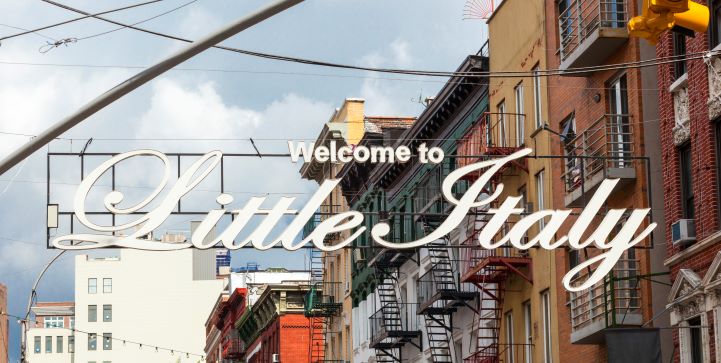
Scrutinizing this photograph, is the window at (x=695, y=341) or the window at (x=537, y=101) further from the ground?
the window at (x=537, y=101)

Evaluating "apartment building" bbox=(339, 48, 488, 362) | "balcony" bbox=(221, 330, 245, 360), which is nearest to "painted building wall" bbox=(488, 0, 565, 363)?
"apartment building" bbox=(339, 48, 488, 362)

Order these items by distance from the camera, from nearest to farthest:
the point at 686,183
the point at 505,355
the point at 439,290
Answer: the point at 686,183 → the point at 505,355 → the point at 439,290

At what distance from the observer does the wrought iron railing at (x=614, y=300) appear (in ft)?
117

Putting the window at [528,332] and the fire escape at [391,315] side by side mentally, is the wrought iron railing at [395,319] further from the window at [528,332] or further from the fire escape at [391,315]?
the window at [528,332]

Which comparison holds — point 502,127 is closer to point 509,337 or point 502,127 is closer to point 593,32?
point 509,337

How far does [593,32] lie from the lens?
37.5m

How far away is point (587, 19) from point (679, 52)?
205 inches

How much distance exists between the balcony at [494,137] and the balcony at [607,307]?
26.5 feet

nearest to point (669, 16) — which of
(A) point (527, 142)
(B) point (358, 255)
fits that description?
(A) point (527, 142)

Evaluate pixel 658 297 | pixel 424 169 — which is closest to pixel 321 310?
pixel 424 169

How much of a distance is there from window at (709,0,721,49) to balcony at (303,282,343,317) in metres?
47.8

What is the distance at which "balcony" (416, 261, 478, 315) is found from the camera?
51.4 m

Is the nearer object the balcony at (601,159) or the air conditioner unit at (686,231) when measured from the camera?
the air conditioner unit at (686,231)

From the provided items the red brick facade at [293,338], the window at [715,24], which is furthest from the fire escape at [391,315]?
the window at [715,24]
